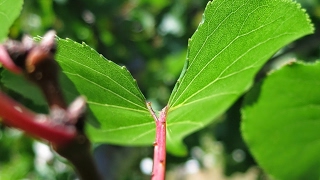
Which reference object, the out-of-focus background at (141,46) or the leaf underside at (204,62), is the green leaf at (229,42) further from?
the out-of-focus background at (141,46)

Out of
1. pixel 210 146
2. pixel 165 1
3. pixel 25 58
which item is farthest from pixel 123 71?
pixel 210 146

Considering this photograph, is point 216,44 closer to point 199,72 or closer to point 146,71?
point 199,72

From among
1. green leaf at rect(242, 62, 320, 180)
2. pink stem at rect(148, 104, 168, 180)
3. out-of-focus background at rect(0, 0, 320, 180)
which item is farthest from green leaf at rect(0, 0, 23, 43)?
out-of-focus background at rect(0, 0, 320, 180)

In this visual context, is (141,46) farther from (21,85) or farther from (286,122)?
(21,85)

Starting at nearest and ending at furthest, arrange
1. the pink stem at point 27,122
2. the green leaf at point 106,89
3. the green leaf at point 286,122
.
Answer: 1. the pink stem at point 27,122
2. the green leaf at point 106,89
3. the green leaf at point 286,122

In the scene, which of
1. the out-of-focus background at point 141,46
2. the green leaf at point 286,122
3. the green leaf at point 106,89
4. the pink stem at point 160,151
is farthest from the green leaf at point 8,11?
the out-of-focus background at point 141,46

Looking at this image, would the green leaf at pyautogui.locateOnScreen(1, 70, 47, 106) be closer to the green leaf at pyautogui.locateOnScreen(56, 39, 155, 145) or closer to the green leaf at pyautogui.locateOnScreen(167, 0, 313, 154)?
the green leaf at pyautogui.locateOnScreen(56, 39, 155, 145)
